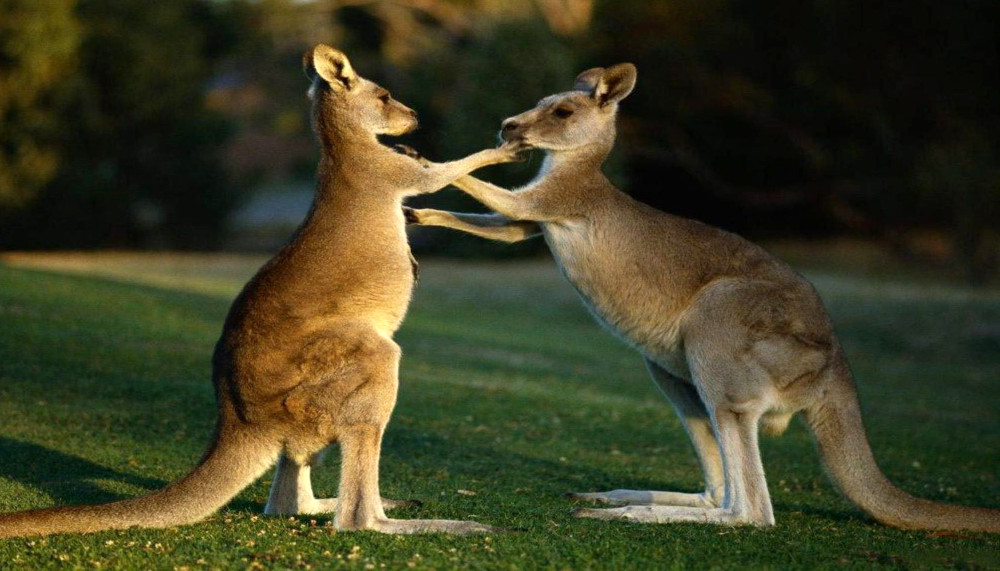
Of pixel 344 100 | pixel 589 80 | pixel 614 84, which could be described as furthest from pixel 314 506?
pixel 589 80

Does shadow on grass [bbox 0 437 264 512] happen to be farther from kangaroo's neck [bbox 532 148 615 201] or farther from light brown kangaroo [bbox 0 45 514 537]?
kangaroo's neck [bbox 532 148 615 201]

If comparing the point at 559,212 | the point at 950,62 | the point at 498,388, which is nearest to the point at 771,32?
the point at 950,62

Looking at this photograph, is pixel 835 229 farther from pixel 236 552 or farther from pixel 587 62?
pixel 236 552

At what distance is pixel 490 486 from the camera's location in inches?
309

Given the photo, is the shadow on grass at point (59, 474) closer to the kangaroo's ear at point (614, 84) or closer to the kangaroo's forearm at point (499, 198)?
the kangaroo's forearm at point (499, 198)

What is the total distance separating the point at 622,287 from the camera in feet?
23.8

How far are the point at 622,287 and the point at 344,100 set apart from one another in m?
2.00

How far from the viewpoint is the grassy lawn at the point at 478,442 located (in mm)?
5738


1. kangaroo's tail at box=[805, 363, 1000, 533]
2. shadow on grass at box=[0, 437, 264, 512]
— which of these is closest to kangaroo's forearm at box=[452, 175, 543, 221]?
kangaroo's tail at box=[805, 363, 1000, 533]

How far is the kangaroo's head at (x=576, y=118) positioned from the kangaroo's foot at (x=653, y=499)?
2.21 m

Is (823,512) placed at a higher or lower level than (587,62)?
lower

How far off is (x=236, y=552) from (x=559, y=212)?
3004mm

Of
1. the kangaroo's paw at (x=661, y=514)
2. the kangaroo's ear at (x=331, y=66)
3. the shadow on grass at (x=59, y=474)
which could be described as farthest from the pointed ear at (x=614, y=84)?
the shadow on grass at (x=59, y=474)

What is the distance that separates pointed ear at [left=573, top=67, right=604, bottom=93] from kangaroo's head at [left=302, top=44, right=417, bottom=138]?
4.74 feet
